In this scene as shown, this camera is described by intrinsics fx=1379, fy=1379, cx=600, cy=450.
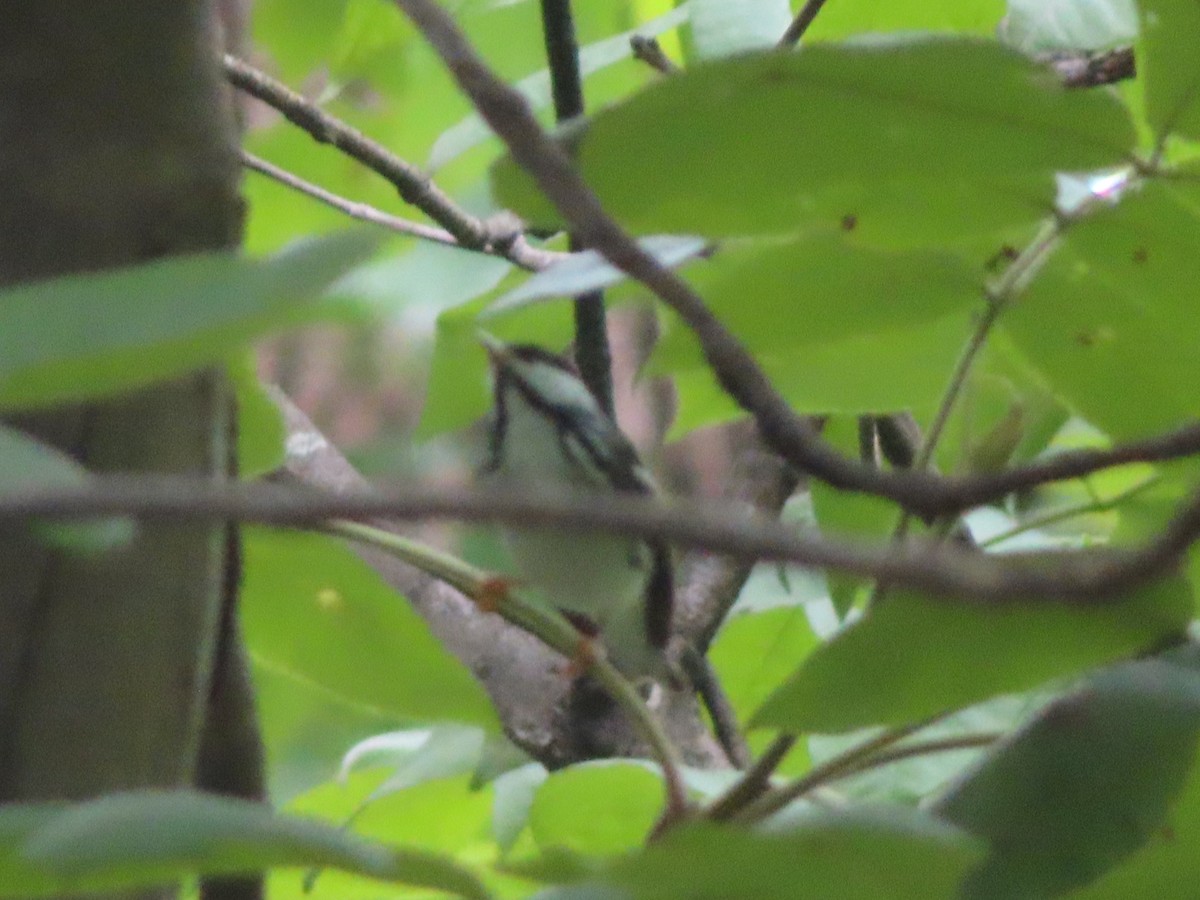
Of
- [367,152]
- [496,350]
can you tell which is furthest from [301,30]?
[496,350]

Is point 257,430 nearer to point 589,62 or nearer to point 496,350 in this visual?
point 496,350

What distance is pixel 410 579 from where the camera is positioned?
0.96 metres

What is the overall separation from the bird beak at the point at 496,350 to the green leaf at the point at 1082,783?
296mm

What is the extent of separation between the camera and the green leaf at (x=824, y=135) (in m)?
0.35

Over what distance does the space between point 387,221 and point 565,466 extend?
28 cm

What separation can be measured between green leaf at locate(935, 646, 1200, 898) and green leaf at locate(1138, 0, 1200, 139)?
0.18 m

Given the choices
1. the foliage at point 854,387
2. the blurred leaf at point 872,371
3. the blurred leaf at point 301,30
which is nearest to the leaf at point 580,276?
the foliage at point 854,387

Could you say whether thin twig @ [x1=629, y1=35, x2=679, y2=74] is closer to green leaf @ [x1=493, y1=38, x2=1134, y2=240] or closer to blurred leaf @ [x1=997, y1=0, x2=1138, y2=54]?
blurred leaf @ [x1=997, y1=0, x2=1138, y2=54]

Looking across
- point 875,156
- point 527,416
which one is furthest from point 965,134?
point 527,416

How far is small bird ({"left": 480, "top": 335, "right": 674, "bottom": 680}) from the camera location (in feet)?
2.53

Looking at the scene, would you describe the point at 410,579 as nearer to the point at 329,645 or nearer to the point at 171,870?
the point at 329,645

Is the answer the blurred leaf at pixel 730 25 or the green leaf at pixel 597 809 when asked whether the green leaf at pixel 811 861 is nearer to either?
the green leaf at pixel 597 809

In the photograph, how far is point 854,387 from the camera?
545mm

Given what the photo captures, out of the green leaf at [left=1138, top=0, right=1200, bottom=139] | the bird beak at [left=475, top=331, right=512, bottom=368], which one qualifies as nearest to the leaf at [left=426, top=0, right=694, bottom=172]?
the bird beak at [left=475, top=331, right=512, bottom=368]
